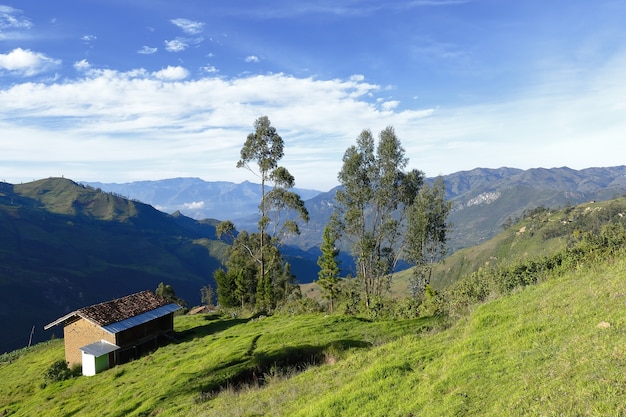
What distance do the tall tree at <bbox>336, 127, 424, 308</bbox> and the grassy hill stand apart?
1831 centimetres

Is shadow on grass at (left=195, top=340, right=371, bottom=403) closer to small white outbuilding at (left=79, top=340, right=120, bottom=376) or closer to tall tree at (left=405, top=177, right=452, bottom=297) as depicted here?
tall tree at (left=405, top=177, right=452, bottom=297)

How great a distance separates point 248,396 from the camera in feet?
53.7

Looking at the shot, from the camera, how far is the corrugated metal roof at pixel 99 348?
133 feet

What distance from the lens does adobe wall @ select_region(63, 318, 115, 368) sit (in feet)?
142

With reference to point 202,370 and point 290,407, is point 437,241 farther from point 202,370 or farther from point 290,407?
point 290,407

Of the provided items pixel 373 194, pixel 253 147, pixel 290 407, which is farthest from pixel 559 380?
pixel 253 147

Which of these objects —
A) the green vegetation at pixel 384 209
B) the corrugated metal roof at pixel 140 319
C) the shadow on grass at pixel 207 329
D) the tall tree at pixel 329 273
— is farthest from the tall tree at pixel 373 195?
the corrugated metal roof at pixel 140 319

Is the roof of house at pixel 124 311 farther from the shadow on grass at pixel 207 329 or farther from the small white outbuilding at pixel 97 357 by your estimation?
the shadow on grass at pixel 207 329

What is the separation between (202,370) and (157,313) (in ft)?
86.7

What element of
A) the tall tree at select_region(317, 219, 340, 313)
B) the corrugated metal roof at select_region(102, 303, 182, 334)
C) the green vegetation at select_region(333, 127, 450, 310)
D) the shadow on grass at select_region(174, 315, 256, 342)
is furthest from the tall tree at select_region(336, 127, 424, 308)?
the corrugated metal roof at select_region(102, 303, 182, 334)

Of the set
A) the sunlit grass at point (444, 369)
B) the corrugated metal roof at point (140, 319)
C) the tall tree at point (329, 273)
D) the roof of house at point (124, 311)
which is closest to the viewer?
the sunlit grass at point (444, 369)

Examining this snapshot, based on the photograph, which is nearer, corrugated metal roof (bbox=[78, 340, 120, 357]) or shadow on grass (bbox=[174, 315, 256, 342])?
corrugated metal roof (bbox=[78, 340, 120, 357])

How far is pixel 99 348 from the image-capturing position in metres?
41.8

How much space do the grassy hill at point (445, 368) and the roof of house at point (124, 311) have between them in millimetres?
15819
